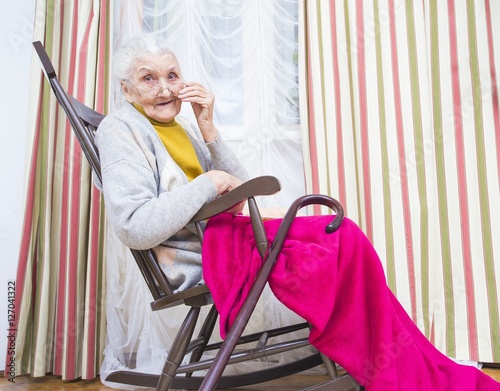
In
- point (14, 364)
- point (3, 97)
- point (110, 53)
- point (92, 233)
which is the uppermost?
point (110, 53)

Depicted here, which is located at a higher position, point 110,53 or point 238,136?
point 110,53

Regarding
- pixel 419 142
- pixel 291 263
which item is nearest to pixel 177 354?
pixel 291 263

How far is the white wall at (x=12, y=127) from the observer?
84.9 inches

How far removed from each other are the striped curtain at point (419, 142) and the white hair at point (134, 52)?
0.80 m

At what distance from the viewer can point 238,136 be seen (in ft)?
7.29

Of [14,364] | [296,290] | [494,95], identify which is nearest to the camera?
[296,290]

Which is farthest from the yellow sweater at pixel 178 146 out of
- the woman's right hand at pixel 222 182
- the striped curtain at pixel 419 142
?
the striped curtain at pixel 419 142

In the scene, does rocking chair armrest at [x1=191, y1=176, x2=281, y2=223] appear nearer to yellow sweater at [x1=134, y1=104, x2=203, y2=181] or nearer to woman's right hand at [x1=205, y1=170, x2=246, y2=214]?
woman's right hand at [x1=205, y1=170, x2=246, y2=214]

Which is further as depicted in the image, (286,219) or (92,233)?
(92,233)

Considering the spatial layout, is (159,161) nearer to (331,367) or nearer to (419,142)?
(331,367)

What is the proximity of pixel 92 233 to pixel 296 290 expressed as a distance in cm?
118

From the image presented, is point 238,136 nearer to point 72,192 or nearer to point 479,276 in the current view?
point 72,192

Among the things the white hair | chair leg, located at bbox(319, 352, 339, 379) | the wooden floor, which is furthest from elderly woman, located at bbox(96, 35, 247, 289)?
the wooden floor

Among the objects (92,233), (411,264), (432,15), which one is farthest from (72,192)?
(432,15)
